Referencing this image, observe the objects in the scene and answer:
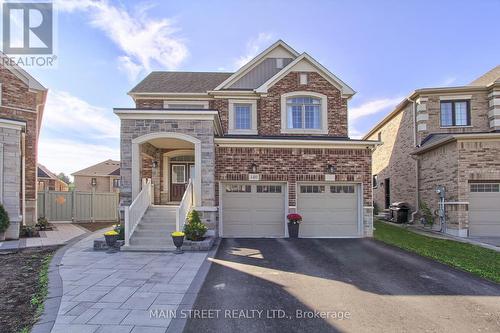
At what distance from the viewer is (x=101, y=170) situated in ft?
132

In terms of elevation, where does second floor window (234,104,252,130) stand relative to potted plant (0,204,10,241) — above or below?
above

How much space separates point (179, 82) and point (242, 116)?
186 inches

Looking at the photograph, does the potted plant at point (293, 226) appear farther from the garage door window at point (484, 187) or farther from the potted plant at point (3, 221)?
the potted plant at point (3, 221)

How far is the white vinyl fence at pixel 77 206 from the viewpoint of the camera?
1625 centimetres

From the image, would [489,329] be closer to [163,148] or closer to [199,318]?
[199,318]

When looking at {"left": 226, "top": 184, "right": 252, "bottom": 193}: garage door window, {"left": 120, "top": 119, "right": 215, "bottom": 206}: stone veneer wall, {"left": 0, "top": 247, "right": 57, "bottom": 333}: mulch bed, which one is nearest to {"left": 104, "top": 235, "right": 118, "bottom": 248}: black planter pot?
{"left": 0, "top": 247, "right": 57, "bottom": 333}: mulch bed

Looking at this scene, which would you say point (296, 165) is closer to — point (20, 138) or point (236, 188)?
point (236, 188)

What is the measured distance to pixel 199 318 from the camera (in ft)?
14.7

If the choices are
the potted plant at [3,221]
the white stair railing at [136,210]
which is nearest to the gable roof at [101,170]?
the potted plant at [3,221]

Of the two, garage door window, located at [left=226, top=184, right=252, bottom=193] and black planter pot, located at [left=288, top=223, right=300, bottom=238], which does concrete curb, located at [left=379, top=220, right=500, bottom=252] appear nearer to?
black planter pot, located at [left=288, top=223, right=300, bottom=238]

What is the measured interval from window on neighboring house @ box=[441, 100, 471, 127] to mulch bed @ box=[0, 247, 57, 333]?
18259 millimetres

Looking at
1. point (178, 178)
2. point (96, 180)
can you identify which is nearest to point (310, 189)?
point (178, 178)

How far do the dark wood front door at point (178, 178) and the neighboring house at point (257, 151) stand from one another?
0.05 m

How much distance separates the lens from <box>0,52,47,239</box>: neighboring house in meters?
11.3
